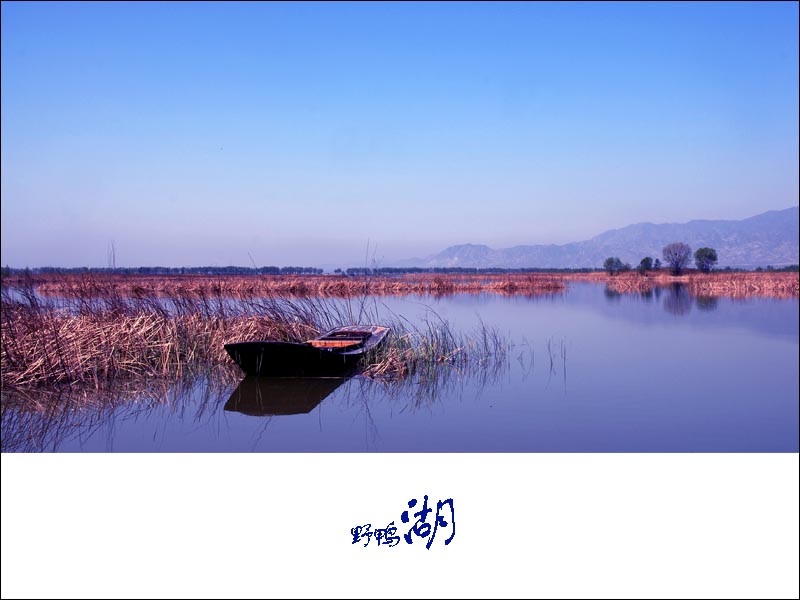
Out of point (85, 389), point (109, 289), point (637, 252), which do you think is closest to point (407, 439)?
point (85, 389)

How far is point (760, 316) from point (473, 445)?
16015 millimetres

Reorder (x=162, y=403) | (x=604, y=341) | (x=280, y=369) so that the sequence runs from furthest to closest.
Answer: (x=604, y=341) < (x=280, y=369) < (x=162, y=403)

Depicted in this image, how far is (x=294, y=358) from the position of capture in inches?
319

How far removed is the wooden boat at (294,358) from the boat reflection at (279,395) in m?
0.14

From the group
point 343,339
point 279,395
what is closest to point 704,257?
point 343,339

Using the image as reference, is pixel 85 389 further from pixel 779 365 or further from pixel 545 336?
pixel 779 365

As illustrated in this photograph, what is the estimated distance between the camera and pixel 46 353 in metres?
7.74

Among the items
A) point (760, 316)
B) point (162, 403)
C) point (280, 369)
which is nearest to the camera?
point (162, 403)

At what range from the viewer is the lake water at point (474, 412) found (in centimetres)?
620

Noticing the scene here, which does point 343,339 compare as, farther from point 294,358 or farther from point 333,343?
point 294,358

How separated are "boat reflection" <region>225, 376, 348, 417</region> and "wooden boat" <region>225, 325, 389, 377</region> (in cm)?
14

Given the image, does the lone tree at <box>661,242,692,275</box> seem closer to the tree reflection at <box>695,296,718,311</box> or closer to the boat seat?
the tree reflection at <box>695,296,718,311</box>

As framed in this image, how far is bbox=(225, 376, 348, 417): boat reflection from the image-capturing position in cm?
740

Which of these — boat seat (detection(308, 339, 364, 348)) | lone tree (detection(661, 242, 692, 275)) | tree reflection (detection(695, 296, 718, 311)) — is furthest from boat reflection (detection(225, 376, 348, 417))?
lone tree (detection(661, 242, 692, 275))
